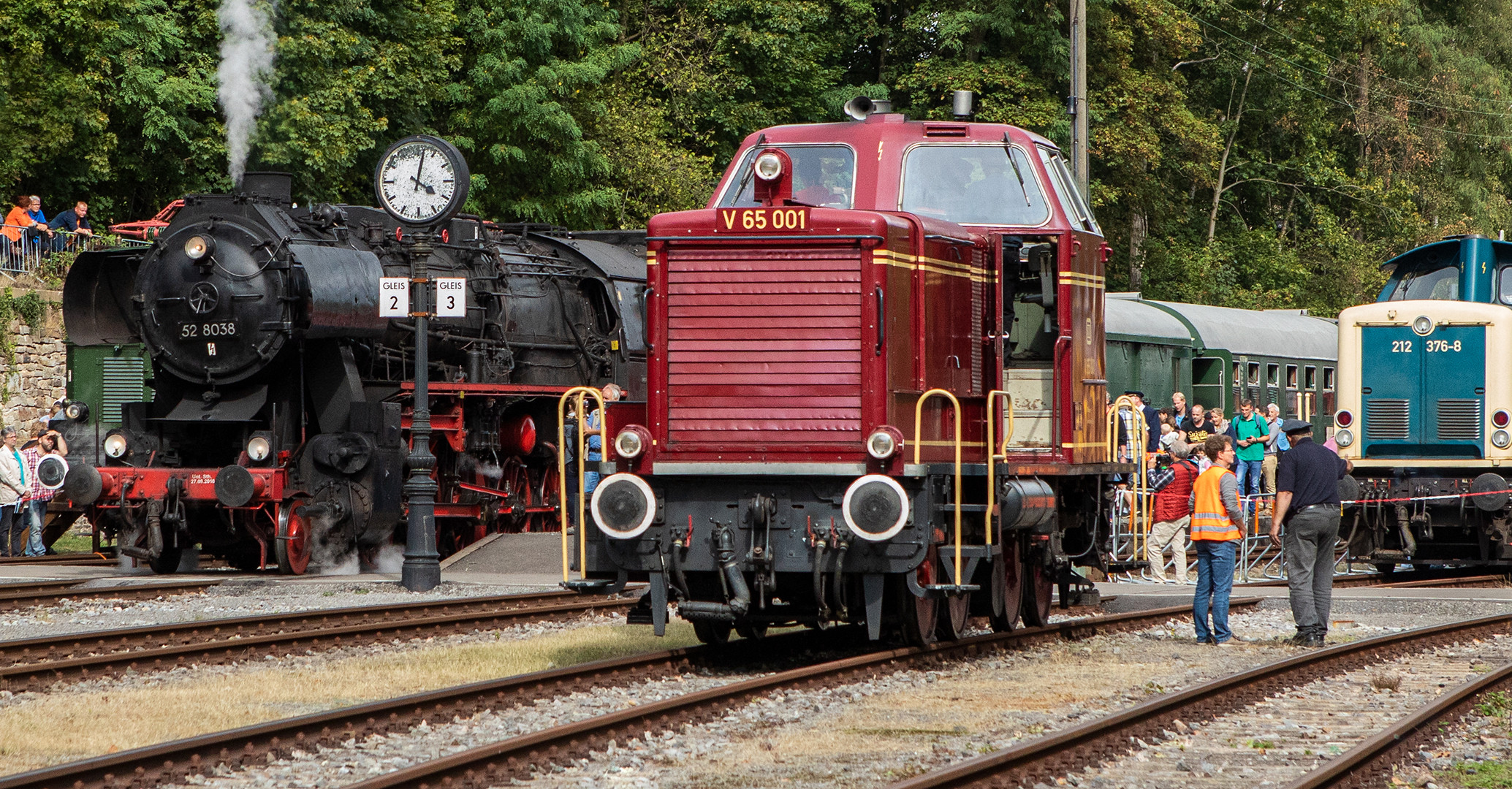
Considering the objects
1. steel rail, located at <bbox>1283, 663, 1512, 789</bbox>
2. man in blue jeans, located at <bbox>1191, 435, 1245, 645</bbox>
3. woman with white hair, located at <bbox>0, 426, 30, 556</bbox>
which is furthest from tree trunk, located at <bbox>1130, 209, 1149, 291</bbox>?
steel rail, located at <bbox>1283, 663, 1512, 789</bbox>

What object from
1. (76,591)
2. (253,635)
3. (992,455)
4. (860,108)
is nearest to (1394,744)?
(992,455)

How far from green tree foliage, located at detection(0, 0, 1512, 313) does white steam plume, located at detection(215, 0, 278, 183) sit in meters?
0.65

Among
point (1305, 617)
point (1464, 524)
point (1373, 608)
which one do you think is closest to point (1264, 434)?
point (1464, 524)

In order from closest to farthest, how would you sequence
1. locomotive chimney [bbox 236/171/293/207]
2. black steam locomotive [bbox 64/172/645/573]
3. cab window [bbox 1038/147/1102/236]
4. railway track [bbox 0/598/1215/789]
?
railway track [bbox 0/598/1215/789]
cab window [bbox 1038/147/1102/236]
black steam locomotive [bbox 64/172/645/573]
locomotive chimney [bbox 236/171/293/207]

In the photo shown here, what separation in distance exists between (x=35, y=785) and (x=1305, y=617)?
909cm

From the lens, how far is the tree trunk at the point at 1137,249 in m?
41.8

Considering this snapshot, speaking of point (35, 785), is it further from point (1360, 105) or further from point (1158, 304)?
point (1360, 105)

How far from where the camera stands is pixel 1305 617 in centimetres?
1259

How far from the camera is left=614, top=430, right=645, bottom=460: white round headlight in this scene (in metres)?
10.2

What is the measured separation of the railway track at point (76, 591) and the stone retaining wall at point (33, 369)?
29.7 feet

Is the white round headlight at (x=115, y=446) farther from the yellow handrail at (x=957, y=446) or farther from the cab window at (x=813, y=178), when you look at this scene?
the yellow handrail at (x=957, y=446)

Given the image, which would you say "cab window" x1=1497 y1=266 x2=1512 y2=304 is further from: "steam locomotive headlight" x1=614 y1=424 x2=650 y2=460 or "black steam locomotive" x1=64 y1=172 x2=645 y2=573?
"steam locomotive headlight" x1=614 y1=424 x2=650 y2=460

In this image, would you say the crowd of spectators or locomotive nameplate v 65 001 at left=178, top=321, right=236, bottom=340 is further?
the crowd of spectators

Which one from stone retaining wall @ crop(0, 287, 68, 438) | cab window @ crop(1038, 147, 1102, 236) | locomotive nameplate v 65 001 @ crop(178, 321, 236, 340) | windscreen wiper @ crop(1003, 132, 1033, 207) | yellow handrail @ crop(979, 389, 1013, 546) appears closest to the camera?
yellow handrail @ crop(979, 389, 1013, 546)
